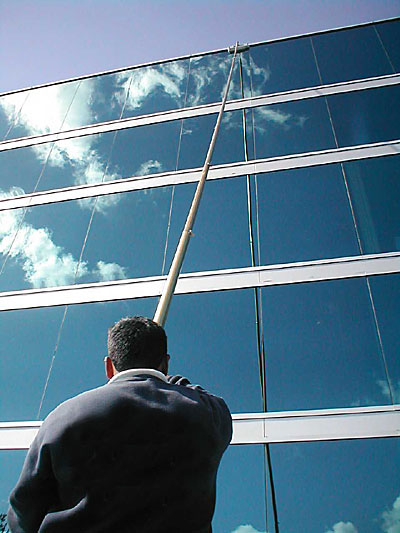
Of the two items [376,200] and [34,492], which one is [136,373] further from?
[376,200]

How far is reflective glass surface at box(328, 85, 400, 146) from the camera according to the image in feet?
27.4

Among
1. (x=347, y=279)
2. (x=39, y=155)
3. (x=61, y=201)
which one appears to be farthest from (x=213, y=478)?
(x=39, y=155)

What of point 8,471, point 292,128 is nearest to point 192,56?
point 292,128

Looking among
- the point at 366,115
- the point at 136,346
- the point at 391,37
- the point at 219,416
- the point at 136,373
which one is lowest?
the point at 219,416

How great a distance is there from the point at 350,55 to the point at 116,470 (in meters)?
11.8

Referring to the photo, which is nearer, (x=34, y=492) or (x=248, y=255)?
(x=34, y=492)

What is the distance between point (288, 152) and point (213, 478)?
8053 mm

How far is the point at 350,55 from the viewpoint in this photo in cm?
1015

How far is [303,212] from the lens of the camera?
740 centimetres

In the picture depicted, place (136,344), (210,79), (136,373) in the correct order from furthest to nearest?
(210,79), (136,344), (136,373)

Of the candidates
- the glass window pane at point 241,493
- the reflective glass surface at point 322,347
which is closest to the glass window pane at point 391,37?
the reflective glass surface at point 322,347

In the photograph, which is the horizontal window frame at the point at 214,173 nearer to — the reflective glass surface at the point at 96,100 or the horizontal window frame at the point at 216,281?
the horizontal window frame at the point at 216,281

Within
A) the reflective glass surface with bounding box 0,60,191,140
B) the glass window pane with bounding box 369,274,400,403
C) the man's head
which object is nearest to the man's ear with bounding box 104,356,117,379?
the man's head

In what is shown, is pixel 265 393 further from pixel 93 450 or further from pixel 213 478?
pixel 93 450
